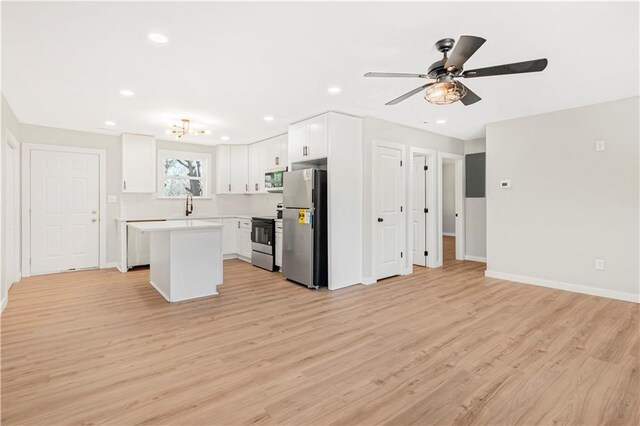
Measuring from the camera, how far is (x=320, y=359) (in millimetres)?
2510

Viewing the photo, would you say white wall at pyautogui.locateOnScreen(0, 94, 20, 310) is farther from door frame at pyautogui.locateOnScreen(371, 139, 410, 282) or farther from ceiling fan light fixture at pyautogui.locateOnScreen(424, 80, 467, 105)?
ceiling fan light fixture at pyautogui.locateOnScreen(424, 80, 467, 105)

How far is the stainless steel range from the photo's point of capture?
18.6 feet

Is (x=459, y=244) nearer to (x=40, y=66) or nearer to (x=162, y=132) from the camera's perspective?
(x=162, y=132)

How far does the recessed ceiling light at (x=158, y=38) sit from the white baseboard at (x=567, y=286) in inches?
214

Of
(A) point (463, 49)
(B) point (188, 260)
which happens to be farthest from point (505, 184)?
(B) point (188, 260)

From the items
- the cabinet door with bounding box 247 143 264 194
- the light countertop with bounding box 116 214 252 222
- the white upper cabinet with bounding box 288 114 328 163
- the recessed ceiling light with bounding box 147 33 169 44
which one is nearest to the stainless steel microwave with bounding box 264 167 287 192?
the cabinet door with bounding box 247 143 264 194

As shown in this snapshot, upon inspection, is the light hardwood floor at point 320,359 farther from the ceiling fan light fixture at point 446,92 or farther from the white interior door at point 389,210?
the ceiling fan light fixture at point 446,92

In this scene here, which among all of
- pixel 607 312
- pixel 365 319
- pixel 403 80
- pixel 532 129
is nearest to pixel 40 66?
pixel 403 80

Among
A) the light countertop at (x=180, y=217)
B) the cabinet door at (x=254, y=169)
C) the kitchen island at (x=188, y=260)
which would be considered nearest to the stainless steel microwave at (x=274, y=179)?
the cabinet door at (x=254, y=169)

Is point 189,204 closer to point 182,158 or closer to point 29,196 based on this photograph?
point 182,158

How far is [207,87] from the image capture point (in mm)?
3576

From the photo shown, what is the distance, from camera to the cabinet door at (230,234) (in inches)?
272

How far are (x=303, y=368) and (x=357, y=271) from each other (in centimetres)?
255

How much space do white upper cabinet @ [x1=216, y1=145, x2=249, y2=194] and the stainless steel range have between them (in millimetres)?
1281
